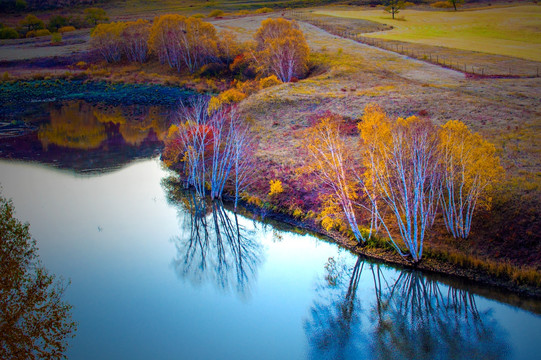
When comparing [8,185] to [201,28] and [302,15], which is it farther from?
[302,15]

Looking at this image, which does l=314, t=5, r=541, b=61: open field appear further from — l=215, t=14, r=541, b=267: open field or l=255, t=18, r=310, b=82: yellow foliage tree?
l=255, t=18, r=310, b=82: yellow foliage tree

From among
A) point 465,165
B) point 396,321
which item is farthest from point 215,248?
point 465,165

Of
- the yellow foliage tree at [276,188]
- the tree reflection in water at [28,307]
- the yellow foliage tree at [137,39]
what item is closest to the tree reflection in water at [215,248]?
the yellow foliage tree at [276,188]

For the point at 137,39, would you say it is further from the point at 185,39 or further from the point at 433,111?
the point at 433,111

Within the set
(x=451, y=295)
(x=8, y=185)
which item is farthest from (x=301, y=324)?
(x=8, y=185)

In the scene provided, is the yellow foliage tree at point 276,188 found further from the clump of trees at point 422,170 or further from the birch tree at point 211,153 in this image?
the clump of trees at point 422,170

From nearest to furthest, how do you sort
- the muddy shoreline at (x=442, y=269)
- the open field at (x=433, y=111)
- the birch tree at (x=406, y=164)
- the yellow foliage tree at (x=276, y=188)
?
1. the muddy shoreline at (x=442, y=269)
2. the birch tree at (x=406, y=164)
3. the open field at (x=433, y=111)
4. the yellow foliage tree at (x=276, y=188)
